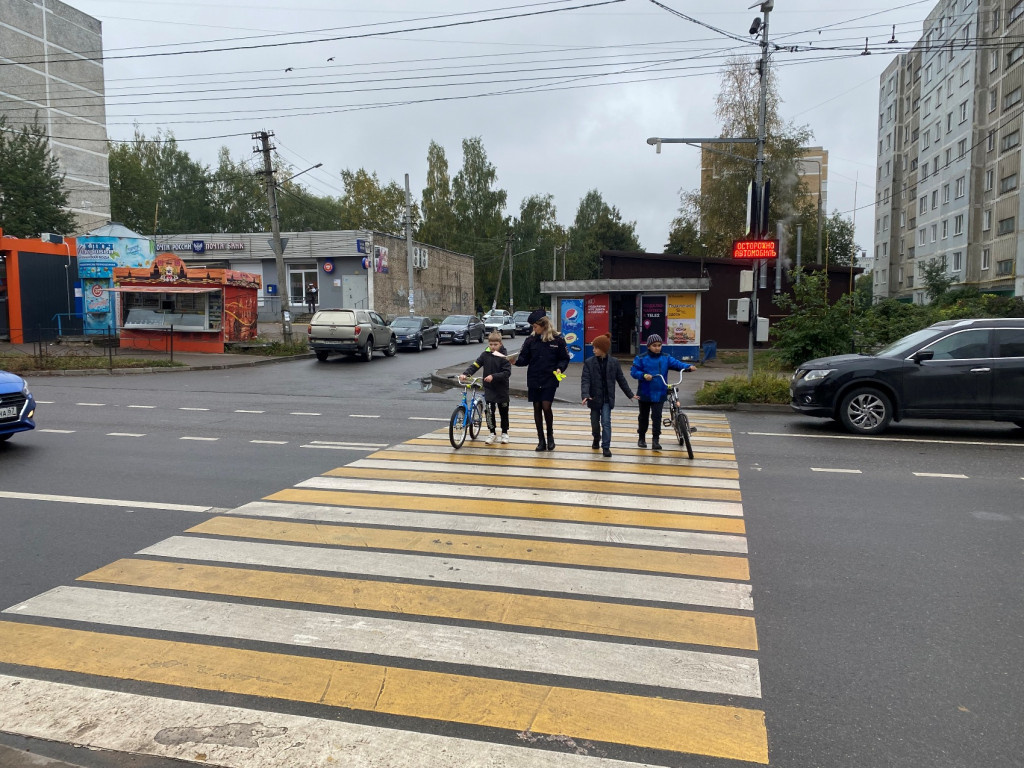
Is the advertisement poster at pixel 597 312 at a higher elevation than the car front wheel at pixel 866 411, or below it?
higher

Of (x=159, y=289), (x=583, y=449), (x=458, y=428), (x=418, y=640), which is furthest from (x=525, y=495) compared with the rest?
(x=159, y=289)

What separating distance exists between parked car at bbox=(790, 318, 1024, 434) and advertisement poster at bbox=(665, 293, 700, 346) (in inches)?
448

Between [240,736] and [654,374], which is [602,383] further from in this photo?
[240,736]

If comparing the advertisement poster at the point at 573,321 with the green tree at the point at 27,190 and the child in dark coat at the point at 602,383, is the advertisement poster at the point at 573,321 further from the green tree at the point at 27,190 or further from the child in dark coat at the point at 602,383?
the green tree at the point at 27,190

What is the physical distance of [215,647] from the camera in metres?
3.95

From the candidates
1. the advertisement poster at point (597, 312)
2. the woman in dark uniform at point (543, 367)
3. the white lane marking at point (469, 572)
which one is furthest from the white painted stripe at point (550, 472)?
the advertisement poster at point (597, 312)

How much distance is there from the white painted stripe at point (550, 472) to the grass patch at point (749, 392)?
23.1 ft

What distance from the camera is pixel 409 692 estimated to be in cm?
348

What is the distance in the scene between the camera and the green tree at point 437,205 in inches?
2879

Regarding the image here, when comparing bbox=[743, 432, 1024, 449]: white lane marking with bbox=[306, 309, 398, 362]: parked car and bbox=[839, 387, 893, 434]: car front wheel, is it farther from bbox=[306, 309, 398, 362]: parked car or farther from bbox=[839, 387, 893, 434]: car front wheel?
→ bbox=[306, 309, 398, 362]: parked car

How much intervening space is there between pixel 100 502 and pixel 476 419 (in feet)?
16.7

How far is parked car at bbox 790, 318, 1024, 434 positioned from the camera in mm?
10891

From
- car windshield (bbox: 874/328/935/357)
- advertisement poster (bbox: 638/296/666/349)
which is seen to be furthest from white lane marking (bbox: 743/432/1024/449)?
advertisement poster (bbox: 638/296/666/349)

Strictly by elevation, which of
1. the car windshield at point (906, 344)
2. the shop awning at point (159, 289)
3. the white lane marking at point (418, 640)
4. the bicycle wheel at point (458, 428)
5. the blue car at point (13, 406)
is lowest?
the white lane marking at point (418, 640)
